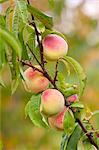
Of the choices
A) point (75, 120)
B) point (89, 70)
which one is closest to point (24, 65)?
point (75, 120)

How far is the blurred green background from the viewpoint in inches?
134

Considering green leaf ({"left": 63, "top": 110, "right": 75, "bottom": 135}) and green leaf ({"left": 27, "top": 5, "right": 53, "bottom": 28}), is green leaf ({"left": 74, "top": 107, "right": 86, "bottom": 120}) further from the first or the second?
A: green leaf ({"left": 27, "top": 5, "right": 53, "bottom": 28})

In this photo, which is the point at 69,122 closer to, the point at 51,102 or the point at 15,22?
the point at 51,102

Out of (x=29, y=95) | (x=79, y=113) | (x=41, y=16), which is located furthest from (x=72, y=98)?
(x=29, y=95)

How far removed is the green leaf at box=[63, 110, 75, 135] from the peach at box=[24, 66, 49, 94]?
6cm

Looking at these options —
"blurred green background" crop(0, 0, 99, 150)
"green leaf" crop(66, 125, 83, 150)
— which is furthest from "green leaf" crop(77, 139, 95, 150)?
"blurred green background" crop(0, 0, 99, 150)

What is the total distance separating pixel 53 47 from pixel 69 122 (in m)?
0.13

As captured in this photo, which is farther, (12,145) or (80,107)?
(12,145)

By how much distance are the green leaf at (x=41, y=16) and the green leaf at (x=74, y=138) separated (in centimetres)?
21

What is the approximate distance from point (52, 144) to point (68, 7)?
1.03 meters

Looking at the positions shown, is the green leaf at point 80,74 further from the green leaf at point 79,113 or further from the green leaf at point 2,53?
the green leaf at point 2,53

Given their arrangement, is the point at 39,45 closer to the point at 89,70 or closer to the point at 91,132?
the point at 91,132

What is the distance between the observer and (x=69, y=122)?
90 cm

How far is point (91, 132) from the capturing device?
96 cm
